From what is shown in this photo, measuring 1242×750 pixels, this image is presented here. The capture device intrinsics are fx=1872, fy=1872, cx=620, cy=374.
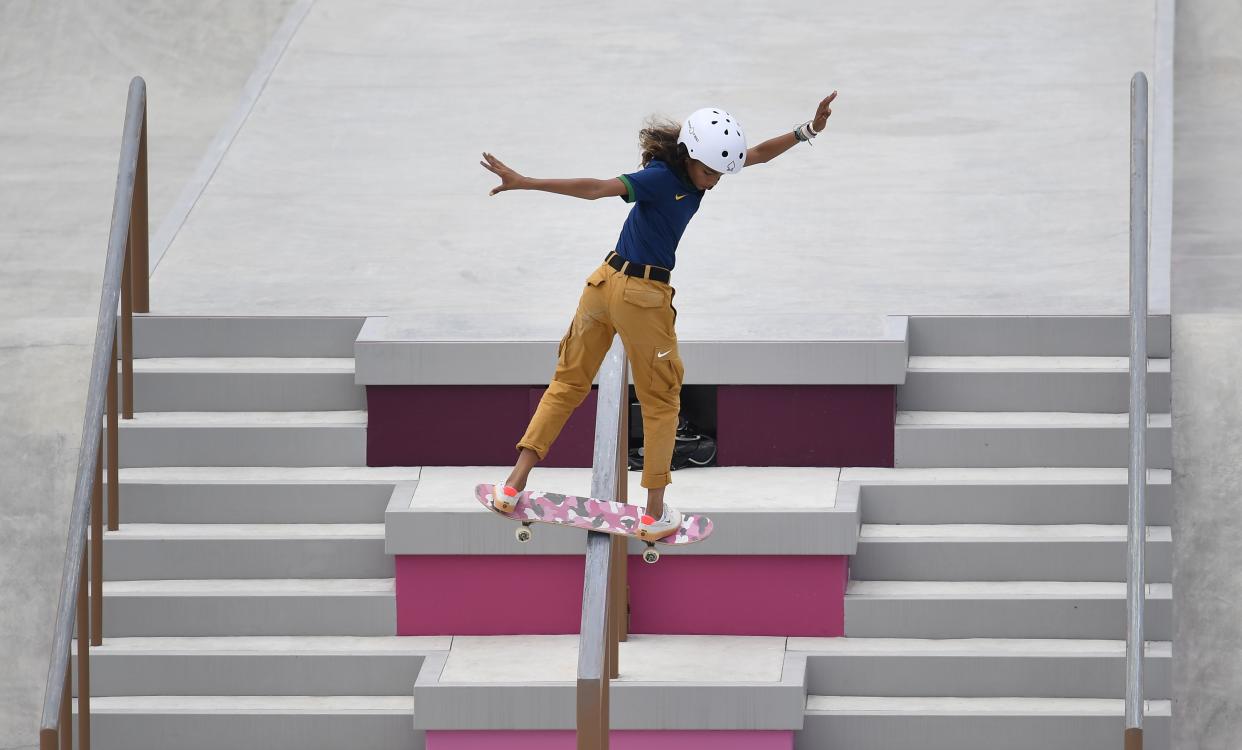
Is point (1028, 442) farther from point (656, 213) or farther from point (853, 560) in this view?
point (656, 213)

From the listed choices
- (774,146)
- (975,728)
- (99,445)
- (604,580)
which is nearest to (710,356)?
(774,146)

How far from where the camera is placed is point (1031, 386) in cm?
668

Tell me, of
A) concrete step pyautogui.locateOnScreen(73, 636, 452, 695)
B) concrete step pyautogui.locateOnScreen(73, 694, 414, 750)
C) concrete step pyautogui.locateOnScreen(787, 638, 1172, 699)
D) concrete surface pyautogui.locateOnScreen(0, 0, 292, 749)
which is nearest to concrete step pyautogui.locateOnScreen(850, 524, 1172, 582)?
concrete step pyautogui.locateOnScreen(787, 638, 1172, 699)

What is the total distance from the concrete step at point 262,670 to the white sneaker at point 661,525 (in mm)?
945

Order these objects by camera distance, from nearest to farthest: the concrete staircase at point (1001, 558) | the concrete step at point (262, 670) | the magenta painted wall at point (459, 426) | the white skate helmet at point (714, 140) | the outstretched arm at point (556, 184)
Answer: the outstretched arm at point (556, 184), the white skate helmet at point (714, 140), the concrete staircase at point (1001, 558), the concrete step at point (262, 670), the magenta painted wall at point (459, 426)

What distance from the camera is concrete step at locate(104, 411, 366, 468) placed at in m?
6.66

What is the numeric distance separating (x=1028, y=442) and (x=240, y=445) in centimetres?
278

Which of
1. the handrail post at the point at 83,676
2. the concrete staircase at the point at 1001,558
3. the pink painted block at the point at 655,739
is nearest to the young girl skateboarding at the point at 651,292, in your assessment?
the pink painted block at the point at 655,739

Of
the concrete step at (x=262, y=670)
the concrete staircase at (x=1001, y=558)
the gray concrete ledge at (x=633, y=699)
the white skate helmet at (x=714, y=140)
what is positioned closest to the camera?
the white skate helmet at (x=714, y=140)

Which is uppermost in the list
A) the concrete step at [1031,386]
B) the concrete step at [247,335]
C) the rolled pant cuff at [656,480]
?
the concrete step at [247,335]

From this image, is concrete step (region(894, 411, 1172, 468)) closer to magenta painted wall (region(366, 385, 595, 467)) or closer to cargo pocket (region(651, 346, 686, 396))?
magenta painted wall (region(366, 385, 595, 467))

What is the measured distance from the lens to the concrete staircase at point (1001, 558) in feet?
19.2

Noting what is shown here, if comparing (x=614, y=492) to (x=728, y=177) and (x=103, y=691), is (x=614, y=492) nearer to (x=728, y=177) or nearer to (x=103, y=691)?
(x=103, y=691)

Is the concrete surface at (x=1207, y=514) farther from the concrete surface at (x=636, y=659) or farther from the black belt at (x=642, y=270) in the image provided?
the black belt at (x=642, y=270)
